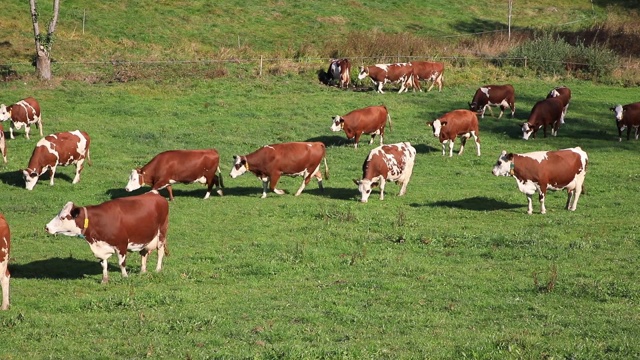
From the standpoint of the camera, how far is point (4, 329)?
13.9 metres

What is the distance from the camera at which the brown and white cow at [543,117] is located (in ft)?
115

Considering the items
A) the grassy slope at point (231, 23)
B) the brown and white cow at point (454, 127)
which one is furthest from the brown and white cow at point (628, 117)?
the grassy slope at point (231, 23)

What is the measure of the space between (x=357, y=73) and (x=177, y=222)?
24194 mm

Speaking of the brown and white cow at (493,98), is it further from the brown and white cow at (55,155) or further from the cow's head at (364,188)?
the brown and white cow at (55,155)

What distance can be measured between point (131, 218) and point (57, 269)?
7.51 feet

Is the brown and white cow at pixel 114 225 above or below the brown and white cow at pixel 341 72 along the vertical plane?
above

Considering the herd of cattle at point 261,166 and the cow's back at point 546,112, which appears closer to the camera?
the herd of cattle at point 261,166

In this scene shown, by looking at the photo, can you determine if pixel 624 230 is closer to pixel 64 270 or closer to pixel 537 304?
pixel 537 304

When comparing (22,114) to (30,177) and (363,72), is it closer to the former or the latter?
(30,177)

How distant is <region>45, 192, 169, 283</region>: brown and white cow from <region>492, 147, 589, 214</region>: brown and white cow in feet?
33.4

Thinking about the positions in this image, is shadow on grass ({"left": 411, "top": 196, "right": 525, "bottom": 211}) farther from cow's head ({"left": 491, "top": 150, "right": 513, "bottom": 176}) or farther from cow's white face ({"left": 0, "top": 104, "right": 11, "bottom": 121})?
cow's white face ({"left": 0, "top": 104, "right": 11, "bottom": 121})

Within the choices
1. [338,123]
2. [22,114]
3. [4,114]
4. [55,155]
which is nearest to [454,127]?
[338,123]

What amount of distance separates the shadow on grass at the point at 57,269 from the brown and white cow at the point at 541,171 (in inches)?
425

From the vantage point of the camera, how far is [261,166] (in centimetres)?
2606
